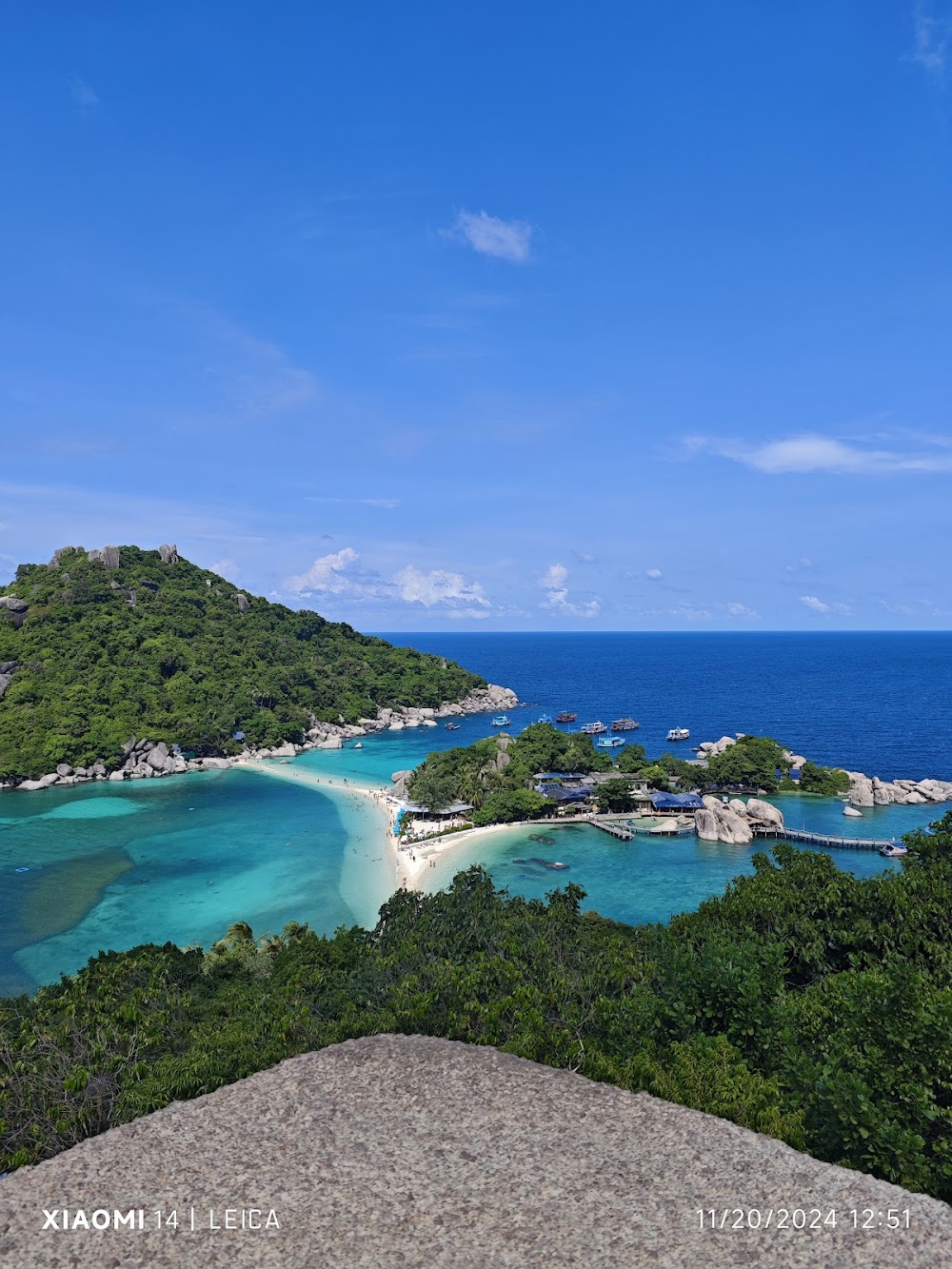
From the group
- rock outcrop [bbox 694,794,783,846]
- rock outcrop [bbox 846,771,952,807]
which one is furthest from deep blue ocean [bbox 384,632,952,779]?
rock outcrop [bbox 694,794,783,846]

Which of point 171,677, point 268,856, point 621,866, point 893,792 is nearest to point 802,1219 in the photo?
point 621,866

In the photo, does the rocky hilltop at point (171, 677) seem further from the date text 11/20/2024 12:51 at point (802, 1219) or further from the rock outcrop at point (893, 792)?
the date text 11/20/2024 12:51 at point (802, 1219)

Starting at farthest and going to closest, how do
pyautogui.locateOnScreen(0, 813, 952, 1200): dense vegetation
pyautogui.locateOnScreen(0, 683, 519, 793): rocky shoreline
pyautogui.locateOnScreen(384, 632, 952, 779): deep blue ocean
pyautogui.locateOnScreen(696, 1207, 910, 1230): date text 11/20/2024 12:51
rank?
pyautogui.locateOnScreen(384, 632, 952, 779): deep blue ocean
pyautogui.locateOnScreen(0, 683, 519, 793): rocky shoreline
pyautogui.locateOnScreen(0, 813, 952, 1200): dense vegetation
pyautogui.locateOnScreen(696, 1207, 910, 1230): date text 11/20/2024 12:51

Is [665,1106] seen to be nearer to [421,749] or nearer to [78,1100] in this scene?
[78,1100]

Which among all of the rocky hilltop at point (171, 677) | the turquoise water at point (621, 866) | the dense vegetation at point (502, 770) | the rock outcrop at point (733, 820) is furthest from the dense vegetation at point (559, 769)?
the rocky hilltop at point (171, 677)

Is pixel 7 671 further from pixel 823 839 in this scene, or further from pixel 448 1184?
pixel 448 1184

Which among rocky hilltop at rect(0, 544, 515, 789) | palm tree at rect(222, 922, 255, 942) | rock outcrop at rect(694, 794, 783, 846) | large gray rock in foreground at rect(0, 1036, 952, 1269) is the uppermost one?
rocky hilltop at rect(0, 544, 515, 789)

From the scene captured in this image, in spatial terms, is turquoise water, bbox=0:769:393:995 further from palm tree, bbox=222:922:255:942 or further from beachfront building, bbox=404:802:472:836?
palm tree, bbox=222:922:255:942
